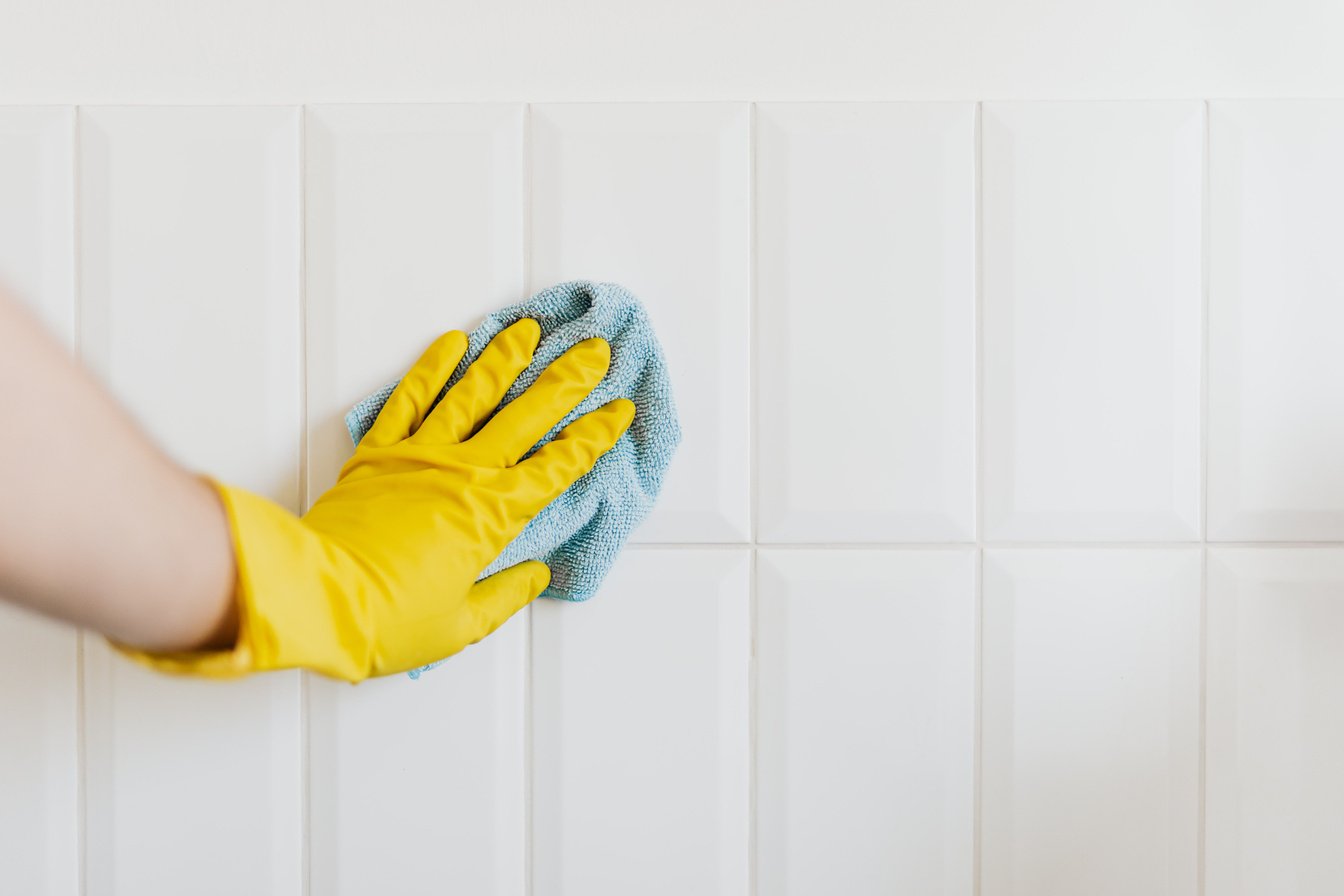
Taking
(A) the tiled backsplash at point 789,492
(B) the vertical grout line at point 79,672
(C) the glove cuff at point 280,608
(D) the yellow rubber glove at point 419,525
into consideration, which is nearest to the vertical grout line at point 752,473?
(A) the tiled backsplash at point 789,492

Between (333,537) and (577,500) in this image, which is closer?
(333,537)

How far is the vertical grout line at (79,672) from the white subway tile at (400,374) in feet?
0.57

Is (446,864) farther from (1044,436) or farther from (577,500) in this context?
(1044,436)

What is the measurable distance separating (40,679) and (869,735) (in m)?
0.64

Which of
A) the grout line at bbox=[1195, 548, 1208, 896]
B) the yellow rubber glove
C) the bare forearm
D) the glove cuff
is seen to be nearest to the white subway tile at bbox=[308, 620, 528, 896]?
the yellow rubber glove

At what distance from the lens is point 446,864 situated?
2.36ft

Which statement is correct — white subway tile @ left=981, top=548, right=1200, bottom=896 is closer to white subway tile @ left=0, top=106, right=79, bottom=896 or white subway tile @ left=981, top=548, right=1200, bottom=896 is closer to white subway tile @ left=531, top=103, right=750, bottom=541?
white subway tile @ left=531, top=103, right=750, bottom=541

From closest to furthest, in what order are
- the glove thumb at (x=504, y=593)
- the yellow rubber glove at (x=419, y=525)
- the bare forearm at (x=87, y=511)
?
the bare forearm at (x=87, y=511) < the yellow rubber glove at (x=419, y=525) < the glove thumb at (x=504, y=593)

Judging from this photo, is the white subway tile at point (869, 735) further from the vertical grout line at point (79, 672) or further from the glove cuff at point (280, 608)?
the vertical grout line at point (79, 672)

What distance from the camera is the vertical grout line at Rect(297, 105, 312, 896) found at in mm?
718

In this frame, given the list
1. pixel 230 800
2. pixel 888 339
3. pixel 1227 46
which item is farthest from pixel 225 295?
pixel 1227 46

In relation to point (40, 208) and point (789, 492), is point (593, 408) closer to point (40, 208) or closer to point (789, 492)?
point (789, 492)

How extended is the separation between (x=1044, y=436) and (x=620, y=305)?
0.34 meters

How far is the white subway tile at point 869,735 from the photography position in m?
0.72
